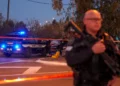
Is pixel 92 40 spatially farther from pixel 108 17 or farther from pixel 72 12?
pixel 72 12

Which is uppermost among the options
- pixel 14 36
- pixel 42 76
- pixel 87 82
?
pixel 87 82

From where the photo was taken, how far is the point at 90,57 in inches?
142

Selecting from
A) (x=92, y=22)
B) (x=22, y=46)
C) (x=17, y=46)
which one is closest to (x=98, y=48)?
(x=92, y=22)

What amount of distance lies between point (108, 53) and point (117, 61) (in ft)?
0.50

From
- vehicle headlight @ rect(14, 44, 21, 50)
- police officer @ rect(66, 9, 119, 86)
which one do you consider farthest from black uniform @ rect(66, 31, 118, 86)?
vehicle headlight @ rect(14, 44, 21, 50)

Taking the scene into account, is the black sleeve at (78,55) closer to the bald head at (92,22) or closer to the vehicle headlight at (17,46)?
the bald head at (92,22)

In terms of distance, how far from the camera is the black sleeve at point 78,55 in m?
3.59

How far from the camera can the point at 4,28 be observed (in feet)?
146

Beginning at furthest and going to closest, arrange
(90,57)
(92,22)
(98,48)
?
1. (92,22)
2. (90,57)
3. (98,48)

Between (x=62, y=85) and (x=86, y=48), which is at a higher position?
(x=86, y=48)

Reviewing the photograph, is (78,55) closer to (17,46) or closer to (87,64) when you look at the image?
(87,64)

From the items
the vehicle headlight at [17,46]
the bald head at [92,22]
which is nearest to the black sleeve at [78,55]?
the bald head at [92,22]

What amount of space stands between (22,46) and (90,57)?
775 inches

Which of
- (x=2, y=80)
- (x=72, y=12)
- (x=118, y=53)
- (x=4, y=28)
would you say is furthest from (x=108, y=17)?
(x=4, y=28)
